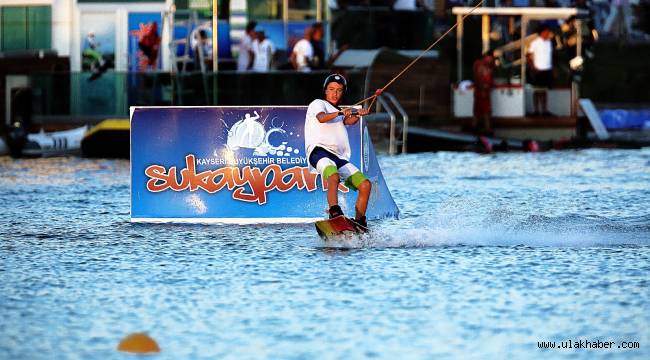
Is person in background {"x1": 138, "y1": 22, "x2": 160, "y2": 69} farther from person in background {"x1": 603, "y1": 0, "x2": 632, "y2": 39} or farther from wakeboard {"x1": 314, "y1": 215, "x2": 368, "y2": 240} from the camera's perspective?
wakeboard {"x1": 314, "y1": 215, "x2": 368, "y2": 240}

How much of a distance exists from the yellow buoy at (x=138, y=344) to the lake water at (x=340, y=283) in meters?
0.06

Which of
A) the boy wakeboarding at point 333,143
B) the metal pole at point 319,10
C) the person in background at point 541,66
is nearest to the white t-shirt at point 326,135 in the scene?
the boy wakeboarding at point 333,143

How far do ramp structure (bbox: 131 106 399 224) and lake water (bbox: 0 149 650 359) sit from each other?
1.41 feet

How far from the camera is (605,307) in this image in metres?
10.0

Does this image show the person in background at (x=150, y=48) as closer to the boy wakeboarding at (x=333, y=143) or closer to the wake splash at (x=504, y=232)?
the wake splash at (x=504, y=232)

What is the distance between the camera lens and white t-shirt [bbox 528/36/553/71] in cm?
3472

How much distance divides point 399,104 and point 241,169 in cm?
1792

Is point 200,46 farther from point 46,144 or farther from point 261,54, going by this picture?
point 46,144

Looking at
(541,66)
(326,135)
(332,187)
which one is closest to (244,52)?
(541,66)

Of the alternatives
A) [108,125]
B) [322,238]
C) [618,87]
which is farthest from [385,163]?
[618,87]

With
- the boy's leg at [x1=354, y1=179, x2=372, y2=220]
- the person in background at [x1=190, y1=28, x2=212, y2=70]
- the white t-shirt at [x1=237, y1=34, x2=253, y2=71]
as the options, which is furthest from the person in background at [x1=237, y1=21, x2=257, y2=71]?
the boy's leg at [x1=354, y1=179, x2=372, y2=220]

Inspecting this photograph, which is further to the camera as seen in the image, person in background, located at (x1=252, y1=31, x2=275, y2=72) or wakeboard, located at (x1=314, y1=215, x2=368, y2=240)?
person in background, located at (x1=252, y1=31, x2=275, y2=72)

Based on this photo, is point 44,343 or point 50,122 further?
point 50,122

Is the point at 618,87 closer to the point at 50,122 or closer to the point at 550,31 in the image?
the point at 550,31
